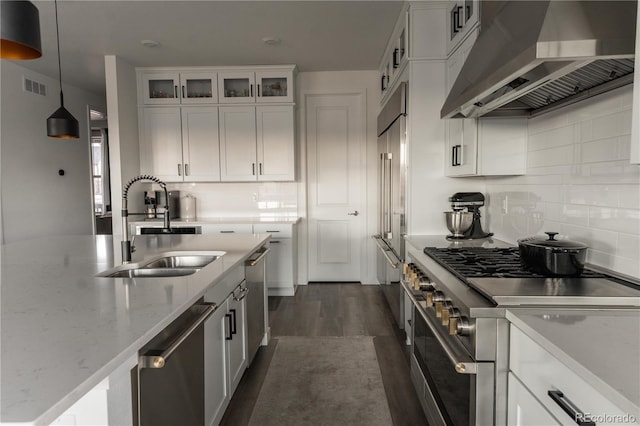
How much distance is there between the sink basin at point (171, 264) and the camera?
197cm

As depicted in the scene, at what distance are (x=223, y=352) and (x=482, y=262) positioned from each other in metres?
1.32

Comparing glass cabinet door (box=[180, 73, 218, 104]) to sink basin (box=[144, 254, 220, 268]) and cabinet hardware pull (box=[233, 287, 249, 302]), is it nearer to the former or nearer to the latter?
sink basin (box=[144, 254, 220, 268])

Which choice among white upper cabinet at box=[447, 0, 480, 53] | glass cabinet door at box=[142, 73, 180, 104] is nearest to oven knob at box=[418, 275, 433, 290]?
white upper cabinet at box=[447, 0, 480, 53]

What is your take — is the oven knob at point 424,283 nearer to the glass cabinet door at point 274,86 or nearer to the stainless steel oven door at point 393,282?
the stainless steel oven door at point 393,282

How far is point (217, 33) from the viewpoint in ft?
11.8

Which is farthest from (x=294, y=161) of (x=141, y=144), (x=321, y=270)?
(x=141, y=144)

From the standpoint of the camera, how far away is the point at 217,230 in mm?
4348

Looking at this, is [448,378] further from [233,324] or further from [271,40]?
[271,40]

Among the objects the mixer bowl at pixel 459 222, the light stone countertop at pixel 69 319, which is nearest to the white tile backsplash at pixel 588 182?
the mixer bowl at pixel 459 222

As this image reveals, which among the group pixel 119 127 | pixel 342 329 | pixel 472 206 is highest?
pixel 119 127

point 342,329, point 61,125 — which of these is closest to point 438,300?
point 342,329

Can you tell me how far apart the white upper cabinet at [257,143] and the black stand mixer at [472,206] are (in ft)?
7.68

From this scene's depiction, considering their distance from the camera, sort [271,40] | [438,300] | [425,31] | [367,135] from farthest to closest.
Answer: [367,135]
[271,40]
[425,31]
[438,300]

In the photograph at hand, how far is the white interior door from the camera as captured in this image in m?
4.91
